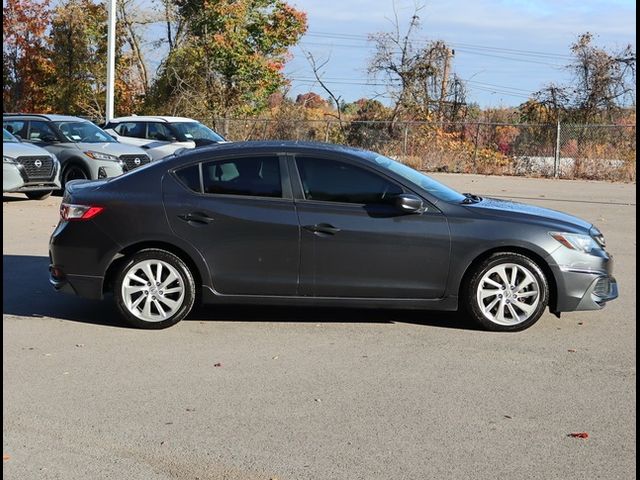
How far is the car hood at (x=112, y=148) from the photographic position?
18062mm

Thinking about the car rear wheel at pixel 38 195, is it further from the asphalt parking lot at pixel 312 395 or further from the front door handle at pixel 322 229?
the front door handle at pixel 322 229

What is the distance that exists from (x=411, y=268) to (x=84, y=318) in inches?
115

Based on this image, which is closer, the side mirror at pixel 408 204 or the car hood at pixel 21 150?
the side mirror at pixel 408 204

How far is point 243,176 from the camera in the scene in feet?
24.6

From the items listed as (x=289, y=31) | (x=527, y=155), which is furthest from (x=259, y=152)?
(x=289, y=31)

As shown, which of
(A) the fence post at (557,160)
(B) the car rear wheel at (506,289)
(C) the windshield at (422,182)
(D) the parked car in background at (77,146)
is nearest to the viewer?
(B) the car rear wheel at (506,289)

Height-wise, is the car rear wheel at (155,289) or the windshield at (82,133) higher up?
the windshield at (82,133)

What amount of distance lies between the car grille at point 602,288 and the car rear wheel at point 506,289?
43cm

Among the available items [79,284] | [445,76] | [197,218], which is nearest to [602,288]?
[197,218]

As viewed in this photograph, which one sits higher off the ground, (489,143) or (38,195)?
(489,143)

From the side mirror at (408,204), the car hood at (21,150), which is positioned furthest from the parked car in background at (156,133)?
the side mirror at (408,204)

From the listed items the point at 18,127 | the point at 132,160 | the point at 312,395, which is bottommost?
the point at 312,395

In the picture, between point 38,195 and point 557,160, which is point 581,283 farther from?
point 557,160

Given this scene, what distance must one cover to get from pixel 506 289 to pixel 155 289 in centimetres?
292
